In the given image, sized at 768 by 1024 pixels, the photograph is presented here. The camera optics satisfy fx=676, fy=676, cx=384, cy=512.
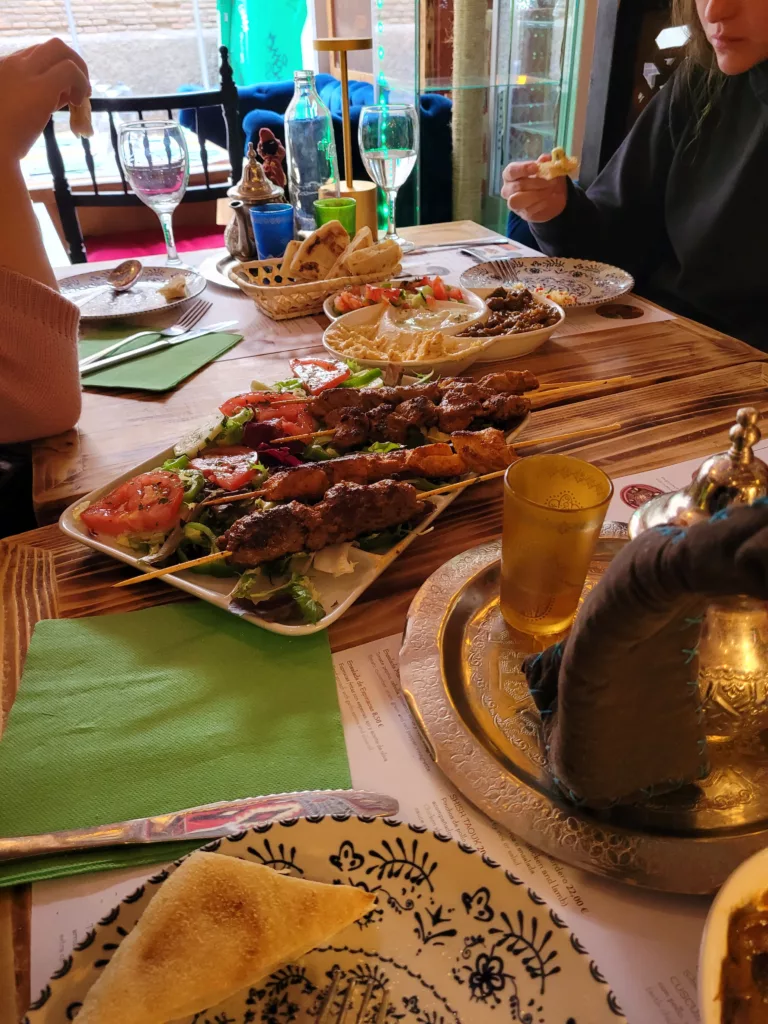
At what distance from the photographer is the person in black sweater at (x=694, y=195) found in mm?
2299

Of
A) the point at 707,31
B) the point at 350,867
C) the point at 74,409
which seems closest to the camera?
the point at 350,867

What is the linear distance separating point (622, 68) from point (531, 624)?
12.3 feet

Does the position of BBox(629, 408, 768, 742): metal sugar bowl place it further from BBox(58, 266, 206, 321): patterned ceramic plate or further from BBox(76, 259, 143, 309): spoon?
BBox(76, 259, 143, 309): spoon

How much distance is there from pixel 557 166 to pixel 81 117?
1.48 m

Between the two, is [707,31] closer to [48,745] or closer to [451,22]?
[48,745]

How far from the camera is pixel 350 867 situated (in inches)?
25.5

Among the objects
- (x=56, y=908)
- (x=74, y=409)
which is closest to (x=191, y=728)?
(x=56, y=908)

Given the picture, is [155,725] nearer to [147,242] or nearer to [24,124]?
[24,124]

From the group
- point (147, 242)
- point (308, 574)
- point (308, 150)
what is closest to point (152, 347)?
point (308, 574)

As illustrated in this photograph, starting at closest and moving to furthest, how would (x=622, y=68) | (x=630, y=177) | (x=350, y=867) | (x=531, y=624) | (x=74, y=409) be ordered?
(x=350, y=867)
(x=531, y=624)
(x=74, y=409)
(x=630, y=177)
(x=622, y=68)

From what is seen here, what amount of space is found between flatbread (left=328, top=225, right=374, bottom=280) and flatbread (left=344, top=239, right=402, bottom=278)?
0.6 inches

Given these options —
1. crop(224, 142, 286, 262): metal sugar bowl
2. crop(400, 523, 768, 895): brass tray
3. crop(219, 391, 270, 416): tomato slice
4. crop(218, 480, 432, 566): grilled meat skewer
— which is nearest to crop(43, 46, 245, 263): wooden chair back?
crop(224, 142, 286, 262): metal sugar bowl

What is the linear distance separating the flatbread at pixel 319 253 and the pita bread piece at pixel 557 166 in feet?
2.39

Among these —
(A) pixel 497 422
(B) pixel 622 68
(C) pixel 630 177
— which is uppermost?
(B) pixel 622 68
